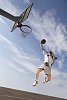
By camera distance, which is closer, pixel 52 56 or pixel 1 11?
pixel 52 56

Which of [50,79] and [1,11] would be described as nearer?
[50,79]

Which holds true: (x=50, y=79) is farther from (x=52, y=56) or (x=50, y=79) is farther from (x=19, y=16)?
(x=19, y=16)

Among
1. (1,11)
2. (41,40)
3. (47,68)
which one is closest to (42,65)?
(47,68)

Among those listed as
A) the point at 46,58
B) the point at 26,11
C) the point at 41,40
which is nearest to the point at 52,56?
the point at 46,58

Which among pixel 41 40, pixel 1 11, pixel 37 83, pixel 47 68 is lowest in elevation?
pixel 37 83

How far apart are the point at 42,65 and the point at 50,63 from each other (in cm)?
51

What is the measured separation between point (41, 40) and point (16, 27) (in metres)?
8.04

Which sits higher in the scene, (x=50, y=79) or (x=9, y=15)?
(x=9, y=15)

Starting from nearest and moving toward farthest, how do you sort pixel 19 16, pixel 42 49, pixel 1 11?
pixel 42 49, pixel 1 11, pixel 19 16

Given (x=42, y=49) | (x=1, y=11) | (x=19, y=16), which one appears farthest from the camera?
(x=19, y=16)

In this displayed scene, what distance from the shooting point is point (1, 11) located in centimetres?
1881

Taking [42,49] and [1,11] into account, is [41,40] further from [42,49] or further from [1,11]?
[1,11]

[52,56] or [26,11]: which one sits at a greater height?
[26,11]

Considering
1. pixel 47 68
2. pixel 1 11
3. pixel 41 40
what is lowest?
pixel 47 68
